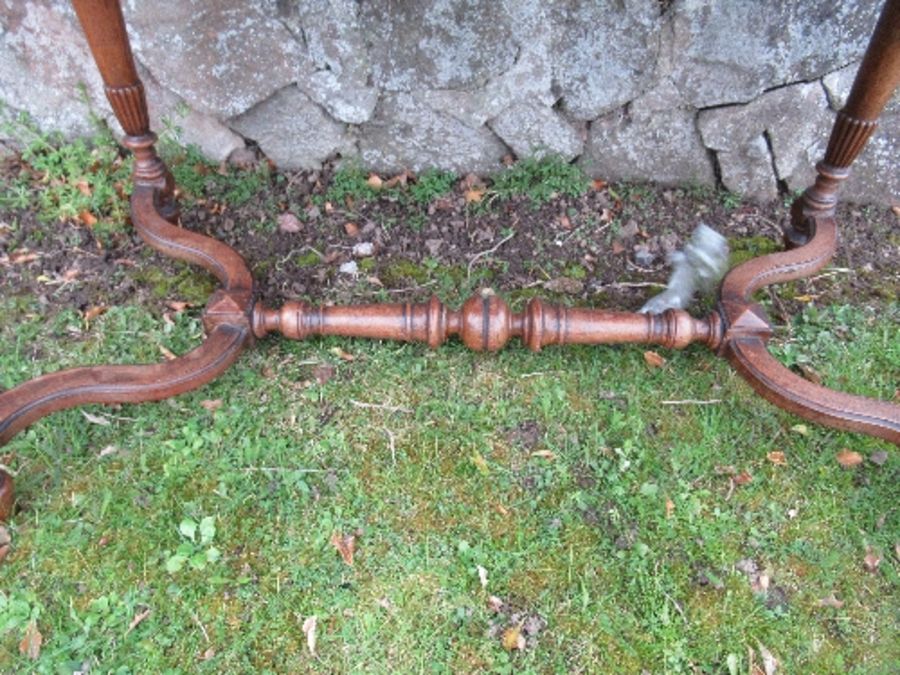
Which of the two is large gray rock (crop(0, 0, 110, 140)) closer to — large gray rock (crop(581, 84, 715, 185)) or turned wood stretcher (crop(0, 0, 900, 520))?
turned wood stretcher (crop(0, 0, 900, 520))

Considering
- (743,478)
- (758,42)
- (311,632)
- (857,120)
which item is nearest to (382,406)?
(311,632)

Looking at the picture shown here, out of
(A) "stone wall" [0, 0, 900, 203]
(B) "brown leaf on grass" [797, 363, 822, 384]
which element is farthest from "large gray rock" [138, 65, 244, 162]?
(B) "brown leaf on grass" [797, 363, 822, 384]

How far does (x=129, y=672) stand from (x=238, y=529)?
0.41m

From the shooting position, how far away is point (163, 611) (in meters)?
1.89

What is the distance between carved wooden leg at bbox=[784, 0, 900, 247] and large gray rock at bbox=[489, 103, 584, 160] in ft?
2.83

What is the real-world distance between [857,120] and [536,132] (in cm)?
113

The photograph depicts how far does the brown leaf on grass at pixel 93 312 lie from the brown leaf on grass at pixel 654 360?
180 centimetres

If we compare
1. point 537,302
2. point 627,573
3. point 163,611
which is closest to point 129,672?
point 163,611

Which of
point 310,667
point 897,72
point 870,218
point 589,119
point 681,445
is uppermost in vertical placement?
point 897,72

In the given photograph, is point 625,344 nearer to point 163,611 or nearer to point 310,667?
point 310,667

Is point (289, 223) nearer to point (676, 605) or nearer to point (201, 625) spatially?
point (201, 625)

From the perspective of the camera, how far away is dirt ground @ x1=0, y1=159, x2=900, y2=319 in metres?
2.68

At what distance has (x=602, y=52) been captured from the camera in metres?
2.71

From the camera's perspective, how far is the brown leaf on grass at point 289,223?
2859 millimetres
